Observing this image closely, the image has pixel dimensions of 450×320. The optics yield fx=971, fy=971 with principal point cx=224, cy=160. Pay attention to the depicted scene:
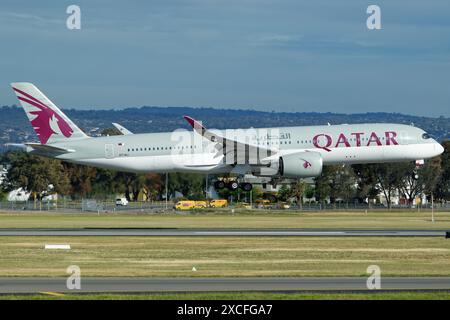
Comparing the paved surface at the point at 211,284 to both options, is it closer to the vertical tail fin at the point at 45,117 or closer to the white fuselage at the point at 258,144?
the white fuselage at the point at 258,144

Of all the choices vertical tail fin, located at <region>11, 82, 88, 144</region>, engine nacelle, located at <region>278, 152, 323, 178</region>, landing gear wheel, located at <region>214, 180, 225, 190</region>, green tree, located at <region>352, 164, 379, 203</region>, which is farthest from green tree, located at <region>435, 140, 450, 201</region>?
vertical tail fin, located at <region>11, 82, 88, 144</region>

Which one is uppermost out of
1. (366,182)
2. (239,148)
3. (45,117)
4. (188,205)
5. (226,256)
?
(45,117)

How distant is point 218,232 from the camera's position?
5909cm

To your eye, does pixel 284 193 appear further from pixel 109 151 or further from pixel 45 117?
pixel 109 151

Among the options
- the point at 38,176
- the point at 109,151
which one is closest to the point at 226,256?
the point at 109,151

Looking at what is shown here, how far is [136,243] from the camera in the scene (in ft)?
165

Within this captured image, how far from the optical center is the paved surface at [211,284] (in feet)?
99.7

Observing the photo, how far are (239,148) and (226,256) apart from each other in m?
32.9

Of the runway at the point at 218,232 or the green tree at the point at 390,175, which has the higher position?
the green tree at the point at 390,175

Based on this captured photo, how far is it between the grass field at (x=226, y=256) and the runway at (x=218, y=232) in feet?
8.27

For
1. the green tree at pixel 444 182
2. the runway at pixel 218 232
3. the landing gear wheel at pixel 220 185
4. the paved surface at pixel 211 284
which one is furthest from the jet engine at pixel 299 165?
the green tree at pixel 444 182
